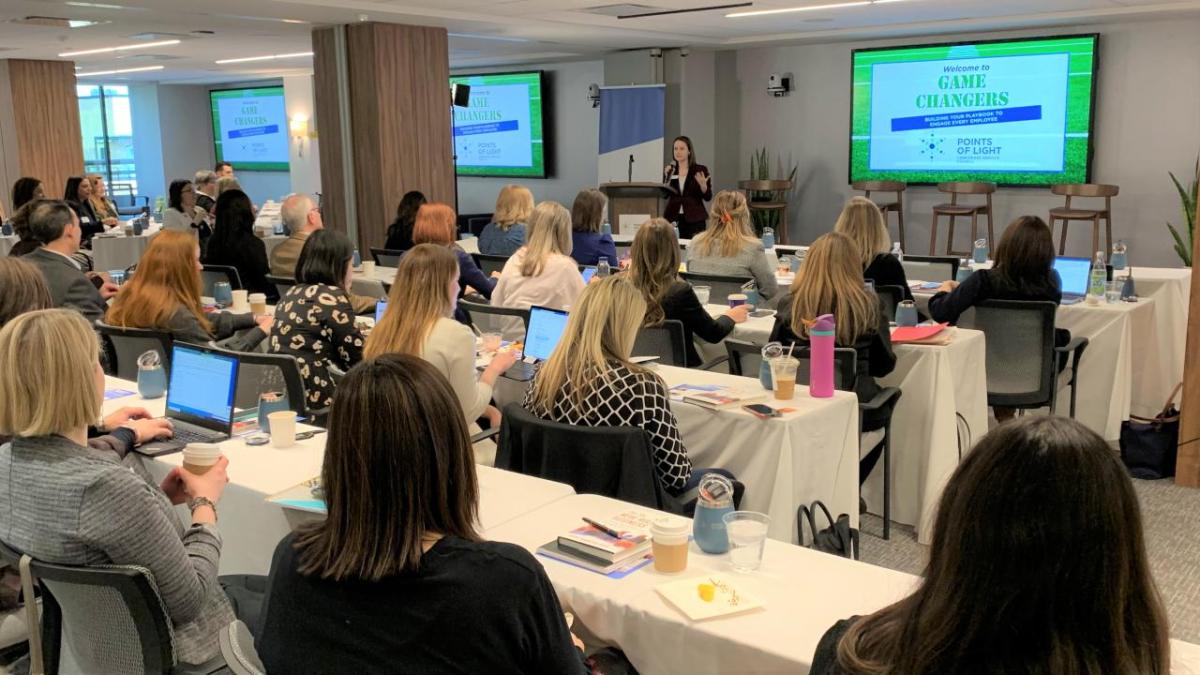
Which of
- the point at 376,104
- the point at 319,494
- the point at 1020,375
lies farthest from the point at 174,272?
the point at 376,104

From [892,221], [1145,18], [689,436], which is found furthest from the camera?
[892,221]

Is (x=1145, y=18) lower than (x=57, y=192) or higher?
higher

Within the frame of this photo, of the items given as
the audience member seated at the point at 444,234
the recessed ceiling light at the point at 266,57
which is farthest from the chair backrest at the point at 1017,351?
the recessed ceiling light at the point at 266,57

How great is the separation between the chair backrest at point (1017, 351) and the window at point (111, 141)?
1918 centimetres

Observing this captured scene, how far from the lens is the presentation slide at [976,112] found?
1070 cm

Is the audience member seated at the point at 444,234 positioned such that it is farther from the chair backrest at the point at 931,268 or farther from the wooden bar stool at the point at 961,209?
the wooden bar stool at the point at 961,209

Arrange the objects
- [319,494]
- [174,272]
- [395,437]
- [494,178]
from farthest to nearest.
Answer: [494,178] < [174,272] < [319,494] < [395,437]

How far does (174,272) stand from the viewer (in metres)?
4.54

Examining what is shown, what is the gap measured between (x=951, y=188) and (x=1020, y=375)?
627 cm

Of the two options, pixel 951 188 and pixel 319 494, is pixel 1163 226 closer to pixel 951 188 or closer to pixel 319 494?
pixel 951 188

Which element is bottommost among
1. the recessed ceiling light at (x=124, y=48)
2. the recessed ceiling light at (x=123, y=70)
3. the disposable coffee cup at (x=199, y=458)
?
the disposable coffee cup at (x=199, y=458)

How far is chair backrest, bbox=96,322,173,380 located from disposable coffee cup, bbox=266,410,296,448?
122 centimetres

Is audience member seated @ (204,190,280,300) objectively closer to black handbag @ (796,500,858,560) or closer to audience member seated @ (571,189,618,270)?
audience member seated @ (571,189,618,270)

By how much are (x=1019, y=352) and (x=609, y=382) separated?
2.76m
